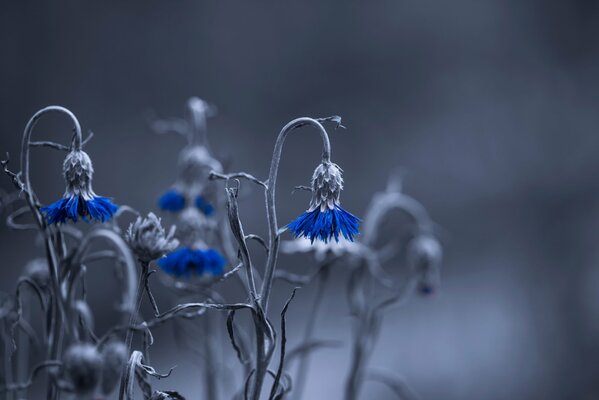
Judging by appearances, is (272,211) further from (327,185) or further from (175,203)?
(175,203)

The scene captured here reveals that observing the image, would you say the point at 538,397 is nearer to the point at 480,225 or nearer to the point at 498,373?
the point at 498,373

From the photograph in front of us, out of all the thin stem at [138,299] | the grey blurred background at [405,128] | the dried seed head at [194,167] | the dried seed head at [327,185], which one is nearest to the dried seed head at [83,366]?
the thin stem at [138,299]

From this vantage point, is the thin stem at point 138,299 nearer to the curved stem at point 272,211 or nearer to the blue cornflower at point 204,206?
the curved stem at point 272,211

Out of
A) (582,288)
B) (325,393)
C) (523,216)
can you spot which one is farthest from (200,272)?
(523,216)

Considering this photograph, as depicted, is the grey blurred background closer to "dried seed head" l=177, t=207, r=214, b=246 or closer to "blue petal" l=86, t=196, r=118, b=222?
"dried seed head" l=177, t=207, r=214, b=246

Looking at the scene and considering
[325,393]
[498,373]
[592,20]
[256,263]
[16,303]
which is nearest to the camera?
[16,303]
